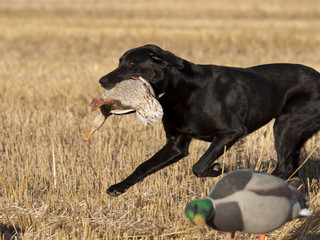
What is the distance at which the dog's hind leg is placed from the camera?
4.66 m

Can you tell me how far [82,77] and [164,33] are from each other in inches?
296

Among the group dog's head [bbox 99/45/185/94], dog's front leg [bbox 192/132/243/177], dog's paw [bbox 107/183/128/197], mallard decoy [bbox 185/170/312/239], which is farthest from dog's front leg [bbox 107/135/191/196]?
mallard decoy [bbox 185/170/312/239]

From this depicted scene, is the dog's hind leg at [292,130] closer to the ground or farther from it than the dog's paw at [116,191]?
farther from it

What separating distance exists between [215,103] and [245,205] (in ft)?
5.38

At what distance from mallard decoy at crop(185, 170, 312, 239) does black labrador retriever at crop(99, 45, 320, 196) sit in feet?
4.56

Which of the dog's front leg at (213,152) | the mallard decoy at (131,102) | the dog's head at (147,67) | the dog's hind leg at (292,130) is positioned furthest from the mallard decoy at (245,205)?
the dog's hind leg at (292,130)

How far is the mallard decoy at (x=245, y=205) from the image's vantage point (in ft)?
8.66

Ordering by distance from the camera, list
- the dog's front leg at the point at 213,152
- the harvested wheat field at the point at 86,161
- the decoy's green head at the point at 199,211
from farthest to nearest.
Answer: the dog's front leg at the point at 213,152 < the harvested wheat field at the point at 86,161 < the decoy's green head at the point at 199,211

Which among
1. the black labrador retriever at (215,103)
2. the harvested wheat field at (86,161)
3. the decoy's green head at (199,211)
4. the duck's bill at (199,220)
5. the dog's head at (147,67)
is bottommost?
the harvested wheat field at (86,161)

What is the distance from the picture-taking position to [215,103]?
421 centimetres

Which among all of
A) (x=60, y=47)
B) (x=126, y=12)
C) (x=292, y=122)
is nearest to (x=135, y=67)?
(x=292, y=122)

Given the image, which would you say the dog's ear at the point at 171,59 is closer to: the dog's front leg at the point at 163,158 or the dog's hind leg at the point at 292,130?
the dog's front leg at the point at 163,158

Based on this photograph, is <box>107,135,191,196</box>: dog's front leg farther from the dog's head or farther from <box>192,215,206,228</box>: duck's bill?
<box>192,215,206,228</box>: duck's bill

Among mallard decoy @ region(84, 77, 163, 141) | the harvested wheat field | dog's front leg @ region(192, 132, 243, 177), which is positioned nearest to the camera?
the harvested wheat field
